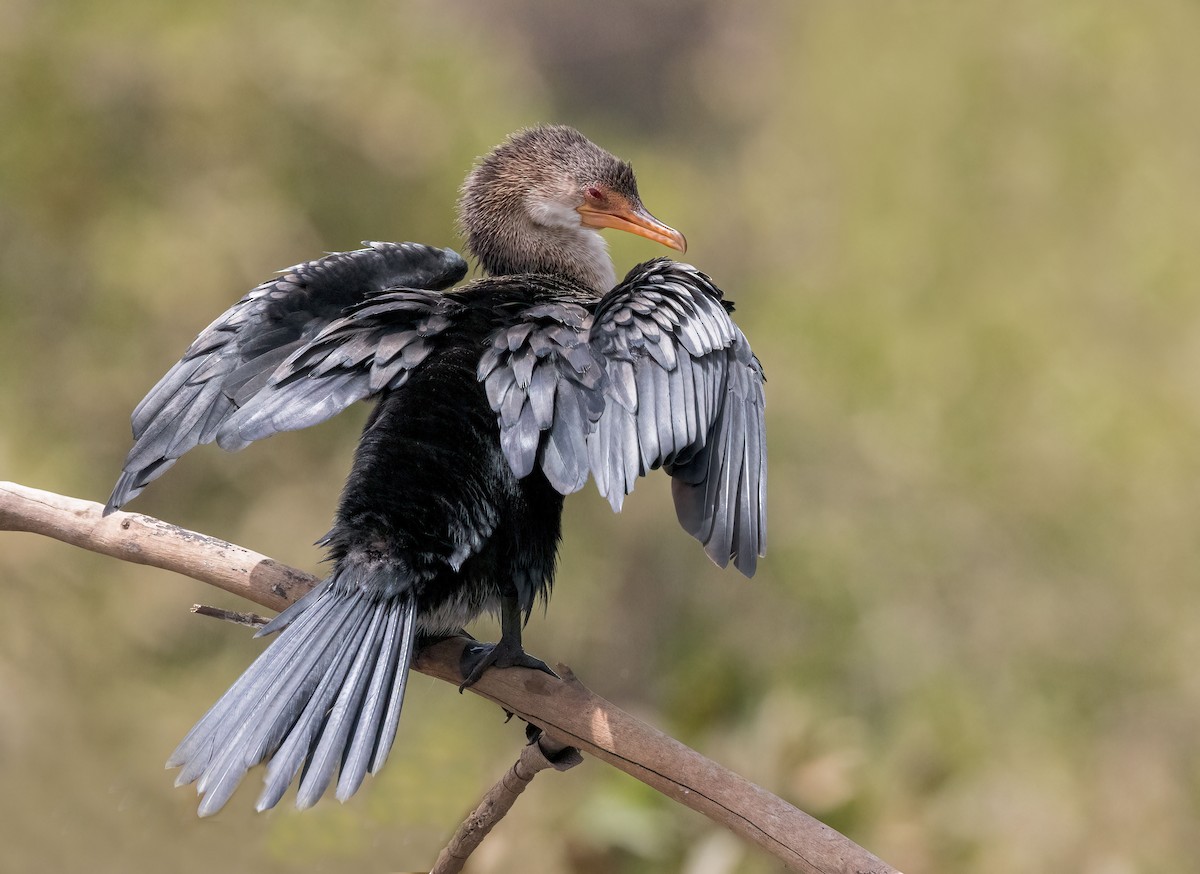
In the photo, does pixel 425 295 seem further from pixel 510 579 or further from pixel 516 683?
pixel 516 683

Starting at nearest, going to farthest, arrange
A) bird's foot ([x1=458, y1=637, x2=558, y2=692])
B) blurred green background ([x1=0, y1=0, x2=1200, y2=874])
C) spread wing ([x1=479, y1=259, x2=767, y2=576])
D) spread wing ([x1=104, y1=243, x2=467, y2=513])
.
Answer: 1. spread wing ([x1=479, y1=259, x2=767, y2=576])
2. bird's foot ([x1=458, y1=637, x2=558, y2=692])
3. spread wing ([x1=104, y1=243, x2=467, y2=513])
4. blurred green background ([x1=0, y1=0, x2=1200, y2=874])

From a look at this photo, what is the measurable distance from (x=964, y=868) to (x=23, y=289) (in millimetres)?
4323

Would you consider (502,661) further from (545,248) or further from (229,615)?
(545,248)

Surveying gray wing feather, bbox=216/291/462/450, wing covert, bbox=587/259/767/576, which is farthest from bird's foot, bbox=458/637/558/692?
gray wing feather, bbox=216/291/462/450

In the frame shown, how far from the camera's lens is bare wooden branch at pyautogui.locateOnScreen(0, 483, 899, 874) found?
1.66 m

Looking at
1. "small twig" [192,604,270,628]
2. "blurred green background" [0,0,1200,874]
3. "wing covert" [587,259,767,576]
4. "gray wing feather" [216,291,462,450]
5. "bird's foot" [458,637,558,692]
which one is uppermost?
"blurred green background" [0,0,1200,874]

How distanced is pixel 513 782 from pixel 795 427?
15.2 feet

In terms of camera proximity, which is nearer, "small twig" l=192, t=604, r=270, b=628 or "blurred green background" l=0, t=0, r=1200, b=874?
"small twig" l=192, t=604, r=270, b=628


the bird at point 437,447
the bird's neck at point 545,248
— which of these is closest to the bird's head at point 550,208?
the bird's neck at point 545,248

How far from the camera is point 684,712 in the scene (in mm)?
4191

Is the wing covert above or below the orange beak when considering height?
below

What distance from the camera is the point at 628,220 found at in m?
2.70

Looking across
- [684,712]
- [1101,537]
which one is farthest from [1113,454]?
[684,712]

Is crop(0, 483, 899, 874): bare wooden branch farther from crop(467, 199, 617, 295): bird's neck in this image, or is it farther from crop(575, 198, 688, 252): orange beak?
crop(575, 198, 688, 252): orange beak
